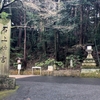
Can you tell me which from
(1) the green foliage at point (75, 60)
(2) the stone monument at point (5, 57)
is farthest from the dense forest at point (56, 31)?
(2) the stone monument at point (5, 57)

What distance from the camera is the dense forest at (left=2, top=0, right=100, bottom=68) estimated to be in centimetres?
1194

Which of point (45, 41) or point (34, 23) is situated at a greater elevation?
point (34, 23)

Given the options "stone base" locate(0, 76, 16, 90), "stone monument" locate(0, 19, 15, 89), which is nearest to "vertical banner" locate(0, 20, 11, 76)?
"stone monument" locate(0, 19, 15, 89)

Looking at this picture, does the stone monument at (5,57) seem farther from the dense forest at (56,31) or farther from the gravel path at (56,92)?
the dense forest at (56,31)

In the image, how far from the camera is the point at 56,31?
1374 centimetres

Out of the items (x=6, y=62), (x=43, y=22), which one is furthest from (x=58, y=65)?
(x=6, y=62)

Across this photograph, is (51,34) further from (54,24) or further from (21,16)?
(21,16)

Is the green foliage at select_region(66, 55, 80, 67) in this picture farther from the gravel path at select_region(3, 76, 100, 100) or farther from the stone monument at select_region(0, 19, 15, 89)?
the stone monument at select_region(0, 19, 15, 89)

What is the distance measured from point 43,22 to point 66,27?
1861 millimetres

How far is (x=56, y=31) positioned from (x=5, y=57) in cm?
908

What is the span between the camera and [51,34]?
14539 mm

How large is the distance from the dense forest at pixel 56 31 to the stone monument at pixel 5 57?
600 cm

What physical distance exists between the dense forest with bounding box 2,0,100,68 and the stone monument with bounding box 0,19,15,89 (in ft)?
19.7

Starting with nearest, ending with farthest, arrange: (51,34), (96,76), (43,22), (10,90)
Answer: (10,90) < (96,76) < (43,22) < (51,34)
